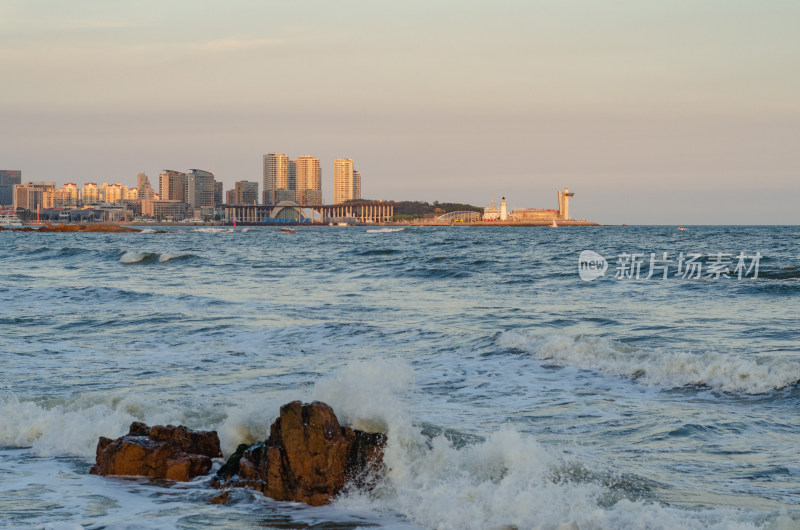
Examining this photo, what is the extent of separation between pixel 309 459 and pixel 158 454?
57.2 inches

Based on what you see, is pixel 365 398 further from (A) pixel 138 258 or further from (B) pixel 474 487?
(A) pixel 138 258

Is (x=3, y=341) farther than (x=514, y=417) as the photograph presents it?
Yes

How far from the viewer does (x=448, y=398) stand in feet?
29.6

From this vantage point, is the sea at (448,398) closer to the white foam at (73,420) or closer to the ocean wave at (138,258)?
the white foam at (73,420)

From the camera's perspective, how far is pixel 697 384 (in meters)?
9.52

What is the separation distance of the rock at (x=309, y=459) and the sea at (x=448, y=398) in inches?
5.3

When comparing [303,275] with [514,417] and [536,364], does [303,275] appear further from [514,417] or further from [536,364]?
[514,417]

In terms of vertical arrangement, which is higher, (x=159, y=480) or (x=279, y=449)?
(x=279, y=449)

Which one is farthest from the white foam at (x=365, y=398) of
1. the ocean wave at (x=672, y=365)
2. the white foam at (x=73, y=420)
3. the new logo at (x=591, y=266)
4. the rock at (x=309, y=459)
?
the new logo at (x=591, y=266)

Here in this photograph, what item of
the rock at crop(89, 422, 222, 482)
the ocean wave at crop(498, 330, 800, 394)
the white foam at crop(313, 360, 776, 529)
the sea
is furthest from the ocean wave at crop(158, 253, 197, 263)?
the white foam at crop(313, 360, 776, 529)

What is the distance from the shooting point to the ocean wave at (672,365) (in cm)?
927

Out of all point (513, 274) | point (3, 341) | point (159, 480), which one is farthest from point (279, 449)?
point (513, 274)

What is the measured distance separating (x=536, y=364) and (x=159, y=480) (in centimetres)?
630

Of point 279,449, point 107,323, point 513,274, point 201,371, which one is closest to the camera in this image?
point 279,449
